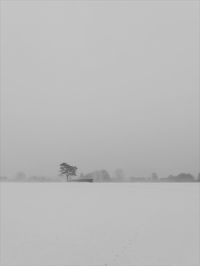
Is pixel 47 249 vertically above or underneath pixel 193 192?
underneath

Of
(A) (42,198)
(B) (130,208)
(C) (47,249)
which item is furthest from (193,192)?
(C) (47,249)

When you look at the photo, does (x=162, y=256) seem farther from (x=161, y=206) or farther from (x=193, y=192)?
(x=193, y=192)

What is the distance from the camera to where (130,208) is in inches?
1308

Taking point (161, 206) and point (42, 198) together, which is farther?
point (42, 198)

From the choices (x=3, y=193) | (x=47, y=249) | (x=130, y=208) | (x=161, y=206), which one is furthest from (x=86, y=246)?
(x=3, y=193)

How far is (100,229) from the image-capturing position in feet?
94.2

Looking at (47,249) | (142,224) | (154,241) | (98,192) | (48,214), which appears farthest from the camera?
(98,192)

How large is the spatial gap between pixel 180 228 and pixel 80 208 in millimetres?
9530

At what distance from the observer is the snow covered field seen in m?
25.7

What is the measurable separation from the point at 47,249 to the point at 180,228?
11.8 metres

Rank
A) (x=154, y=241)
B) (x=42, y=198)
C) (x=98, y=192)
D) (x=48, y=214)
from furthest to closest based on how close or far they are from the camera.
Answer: (x=98, y=192)
(x=42, y=198)
(x=48, y=214)
(x=154, y=241)

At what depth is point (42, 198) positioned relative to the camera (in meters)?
37.1

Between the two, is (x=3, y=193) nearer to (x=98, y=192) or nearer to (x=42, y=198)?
(x=42, y=198)

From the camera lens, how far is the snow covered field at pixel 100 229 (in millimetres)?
25688
